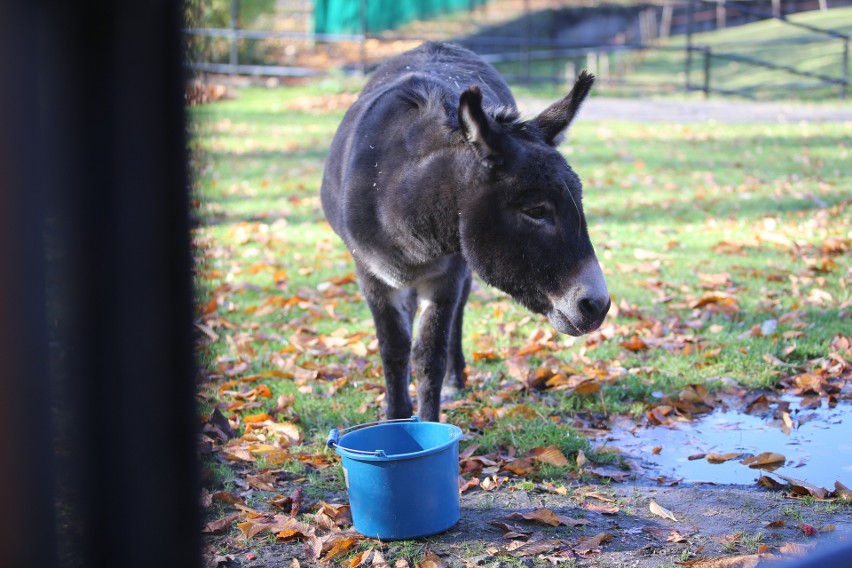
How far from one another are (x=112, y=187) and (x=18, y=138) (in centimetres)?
31

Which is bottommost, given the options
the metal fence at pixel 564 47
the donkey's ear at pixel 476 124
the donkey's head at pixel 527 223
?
the donkey's head at pixel 527 223

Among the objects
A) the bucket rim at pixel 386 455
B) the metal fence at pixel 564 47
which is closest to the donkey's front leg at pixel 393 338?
the bucket rim at pixel 386 455

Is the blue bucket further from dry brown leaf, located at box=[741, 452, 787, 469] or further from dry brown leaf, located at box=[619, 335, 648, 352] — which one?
dry brown leaf, located at box=[619, 335, 648, 352]

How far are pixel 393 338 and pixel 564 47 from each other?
979 inches

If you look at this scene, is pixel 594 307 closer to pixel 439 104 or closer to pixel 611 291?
pixel 439 104

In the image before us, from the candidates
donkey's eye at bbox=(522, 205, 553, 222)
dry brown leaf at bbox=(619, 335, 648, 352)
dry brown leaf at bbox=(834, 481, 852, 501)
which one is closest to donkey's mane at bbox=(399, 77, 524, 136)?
donkey's eye at bbox=(522, 205, 553, 222)

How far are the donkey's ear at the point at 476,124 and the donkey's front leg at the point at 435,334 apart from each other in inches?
34.5

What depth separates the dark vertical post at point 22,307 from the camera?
1.65 metres

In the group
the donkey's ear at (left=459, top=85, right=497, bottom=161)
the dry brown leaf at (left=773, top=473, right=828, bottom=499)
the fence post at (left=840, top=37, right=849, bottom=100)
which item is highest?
the fence post at (left=840, top=37, right=849, bottom=100)

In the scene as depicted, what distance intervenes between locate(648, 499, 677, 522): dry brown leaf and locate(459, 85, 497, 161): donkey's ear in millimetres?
1614

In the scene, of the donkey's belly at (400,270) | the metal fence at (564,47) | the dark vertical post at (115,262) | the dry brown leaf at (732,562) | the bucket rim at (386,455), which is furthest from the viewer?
the metal fence at (564,47)

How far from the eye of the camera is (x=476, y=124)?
346 centimetres

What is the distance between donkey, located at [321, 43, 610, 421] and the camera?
3.46 metres

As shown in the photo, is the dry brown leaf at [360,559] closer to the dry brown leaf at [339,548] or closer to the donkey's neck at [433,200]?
the dry brown leaf at [339,548]
